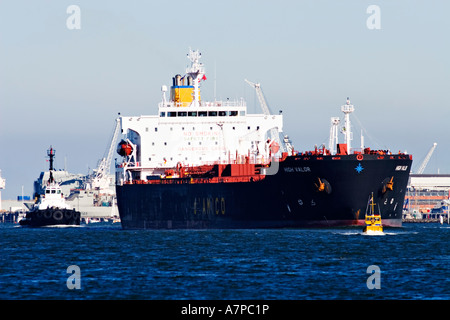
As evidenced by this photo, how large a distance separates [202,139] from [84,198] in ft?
366

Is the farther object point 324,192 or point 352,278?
point 324,192

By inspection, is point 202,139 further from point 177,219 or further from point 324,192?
point 324,192

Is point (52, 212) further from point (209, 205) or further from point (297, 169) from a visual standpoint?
point (297, 169)

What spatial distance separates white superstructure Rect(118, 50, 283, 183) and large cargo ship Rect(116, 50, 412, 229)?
0.09 meters

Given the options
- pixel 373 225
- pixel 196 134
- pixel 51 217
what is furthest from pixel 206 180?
pixel 51 217

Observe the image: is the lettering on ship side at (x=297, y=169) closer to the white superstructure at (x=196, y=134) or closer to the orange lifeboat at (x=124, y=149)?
the white superstructure at (x=196, y=134)

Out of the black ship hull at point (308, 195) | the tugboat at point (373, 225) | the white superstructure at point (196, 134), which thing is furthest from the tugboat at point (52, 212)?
the tugboat at point (373, 225)

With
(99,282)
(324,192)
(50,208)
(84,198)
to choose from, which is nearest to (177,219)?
(324,192)

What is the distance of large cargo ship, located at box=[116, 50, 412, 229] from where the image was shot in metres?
71.5

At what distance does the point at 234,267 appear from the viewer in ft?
153

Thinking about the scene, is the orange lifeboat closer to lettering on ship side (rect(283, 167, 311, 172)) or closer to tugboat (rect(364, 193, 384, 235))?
lettering on ship side (rect(283, 167, 311, 172))

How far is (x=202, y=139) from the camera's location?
292 ft
